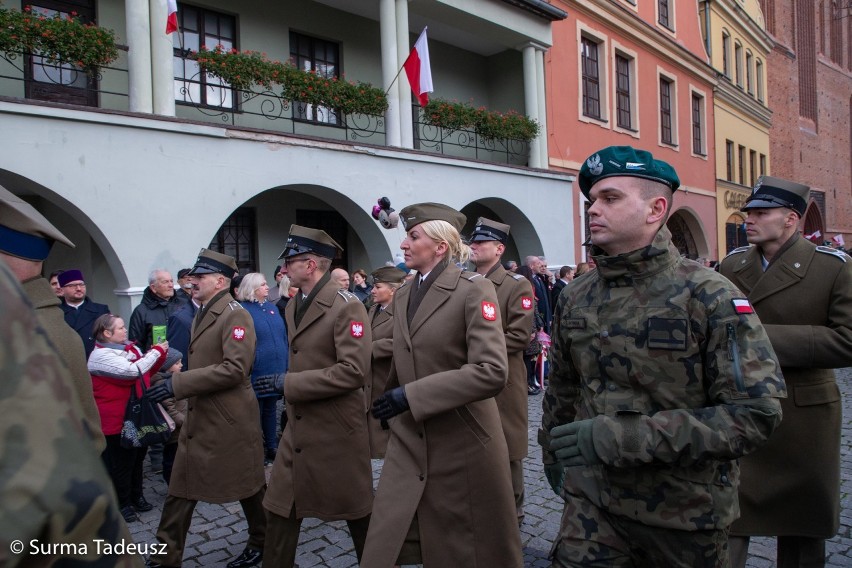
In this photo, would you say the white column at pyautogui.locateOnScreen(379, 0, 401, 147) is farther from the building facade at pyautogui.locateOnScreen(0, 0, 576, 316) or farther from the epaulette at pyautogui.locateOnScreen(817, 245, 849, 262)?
the epaulette at pyautogui.locateOnScreen(817, 245, 849, 262)

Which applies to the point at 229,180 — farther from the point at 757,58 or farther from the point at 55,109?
the point at 757,58

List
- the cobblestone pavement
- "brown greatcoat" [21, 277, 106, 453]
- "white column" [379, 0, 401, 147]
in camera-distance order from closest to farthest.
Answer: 1. "brown greatcoat" [21, 277, 106, 453]
2. the cobblestone pavement
3. "white column" [379, 0, 401, 147]

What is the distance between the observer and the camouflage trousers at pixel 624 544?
2043 mm

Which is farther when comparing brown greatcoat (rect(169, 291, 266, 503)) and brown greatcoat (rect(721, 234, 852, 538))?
brown greatcoat (rect(169, 291, 266, 503))

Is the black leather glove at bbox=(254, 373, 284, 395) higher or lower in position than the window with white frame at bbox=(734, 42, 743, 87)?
lower

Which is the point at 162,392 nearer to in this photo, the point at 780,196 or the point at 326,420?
the point at 326,420

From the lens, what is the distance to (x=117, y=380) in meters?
4.79

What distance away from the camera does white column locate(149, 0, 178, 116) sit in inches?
325

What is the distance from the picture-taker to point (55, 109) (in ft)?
23.4

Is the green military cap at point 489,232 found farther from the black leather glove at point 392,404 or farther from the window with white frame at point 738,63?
the window with white frame at point 738,63

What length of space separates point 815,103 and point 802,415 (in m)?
37.9

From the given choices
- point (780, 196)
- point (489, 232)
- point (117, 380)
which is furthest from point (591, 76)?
point (117, 380)

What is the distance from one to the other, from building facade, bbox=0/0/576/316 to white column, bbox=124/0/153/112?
0.06ft

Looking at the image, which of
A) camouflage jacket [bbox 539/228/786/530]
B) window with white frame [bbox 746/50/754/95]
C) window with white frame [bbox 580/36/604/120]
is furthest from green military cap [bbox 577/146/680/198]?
window with white frame [bbox 746/50/754/95]
